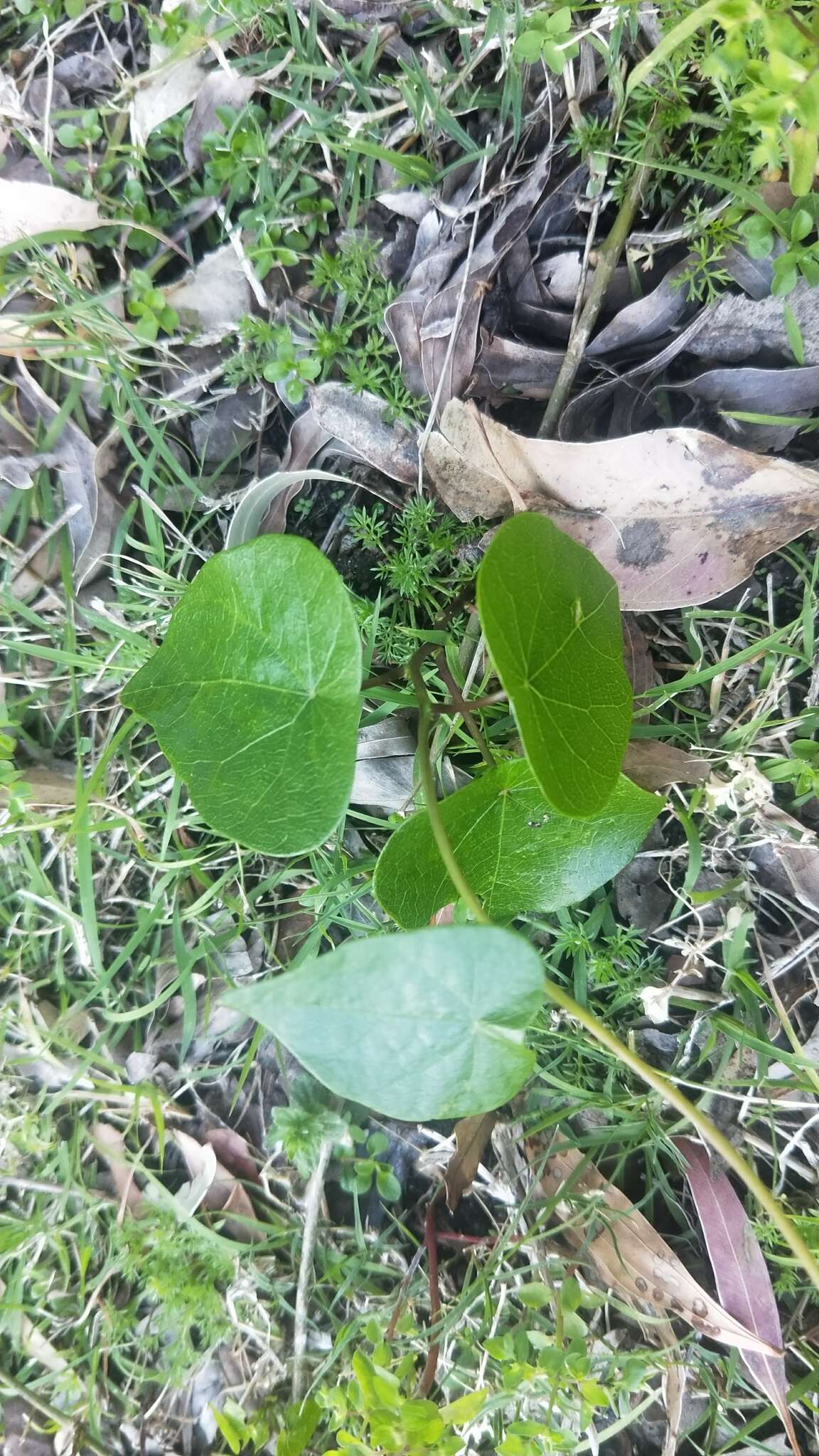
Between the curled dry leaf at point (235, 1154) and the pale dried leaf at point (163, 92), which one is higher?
the pale dried leaf at point (163, 92)

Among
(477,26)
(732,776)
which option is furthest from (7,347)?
(732,776)

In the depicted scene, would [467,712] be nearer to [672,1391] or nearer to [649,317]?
[649,317]

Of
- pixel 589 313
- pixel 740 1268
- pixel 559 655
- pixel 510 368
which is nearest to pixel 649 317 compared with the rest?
pixel 589 313

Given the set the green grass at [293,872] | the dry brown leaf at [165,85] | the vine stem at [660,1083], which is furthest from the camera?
the dry brown leaf at [165,85]

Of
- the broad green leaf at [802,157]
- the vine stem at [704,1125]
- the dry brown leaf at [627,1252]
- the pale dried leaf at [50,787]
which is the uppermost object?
the broad green leaf at [802,157]

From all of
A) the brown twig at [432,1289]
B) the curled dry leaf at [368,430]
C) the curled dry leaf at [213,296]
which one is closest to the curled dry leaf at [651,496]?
the curled dry leaf at [368,430]

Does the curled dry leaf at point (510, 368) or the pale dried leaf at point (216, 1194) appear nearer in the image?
the curled dry leaf at point (510, 368)

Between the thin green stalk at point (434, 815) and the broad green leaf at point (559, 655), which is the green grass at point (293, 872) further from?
the broad green leaf at point (559, 655)

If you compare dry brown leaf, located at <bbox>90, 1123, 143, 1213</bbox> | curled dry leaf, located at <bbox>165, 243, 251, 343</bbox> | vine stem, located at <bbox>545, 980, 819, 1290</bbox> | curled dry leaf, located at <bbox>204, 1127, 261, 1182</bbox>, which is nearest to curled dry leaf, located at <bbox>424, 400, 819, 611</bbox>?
curled dry leaf, located at <bbox>165, 243, 251, 343</bbox>
